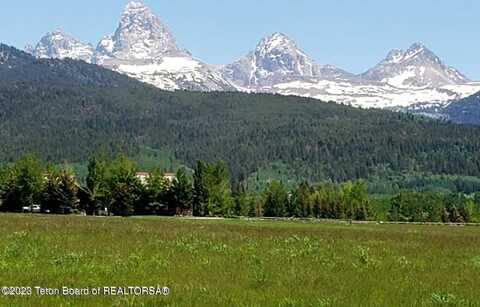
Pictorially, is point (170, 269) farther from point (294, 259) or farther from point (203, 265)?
point (294, 259)

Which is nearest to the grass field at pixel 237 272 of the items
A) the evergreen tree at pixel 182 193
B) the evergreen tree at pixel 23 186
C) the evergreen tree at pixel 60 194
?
the evergreen tree at pixel 23 186

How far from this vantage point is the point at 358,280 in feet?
96.2

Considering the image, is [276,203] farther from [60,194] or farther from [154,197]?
[60,194]

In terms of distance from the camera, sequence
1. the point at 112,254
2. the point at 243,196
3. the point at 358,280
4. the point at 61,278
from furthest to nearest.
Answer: the point at 243,196 → the point at 112,254 → the point at 358,280 → the point at 61,278

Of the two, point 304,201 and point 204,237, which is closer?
point 204,237

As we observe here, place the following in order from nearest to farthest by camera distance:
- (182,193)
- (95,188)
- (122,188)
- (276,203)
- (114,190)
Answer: (95,188)
(122,188)
(114,190)
(182,193)
(276,203)

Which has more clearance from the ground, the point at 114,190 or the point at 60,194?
the point at 114,190

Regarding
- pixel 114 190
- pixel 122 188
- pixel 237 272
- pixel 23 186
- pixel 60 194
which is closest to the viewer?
pixel 237 272

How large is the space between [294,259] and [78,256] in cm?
1038

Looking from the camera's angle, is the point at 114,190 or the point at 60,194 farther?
the point at 114,190

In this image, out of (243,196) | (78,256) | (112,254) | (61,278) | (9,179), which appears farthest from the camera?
(243,196)

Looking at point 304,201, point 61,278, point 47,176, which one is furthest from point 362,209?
point 61,278

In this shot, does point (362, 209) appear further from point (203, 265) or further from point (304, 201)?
point (203, 265)

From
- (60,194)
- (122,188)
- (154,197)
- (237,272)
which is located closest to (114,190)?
(122,188)
